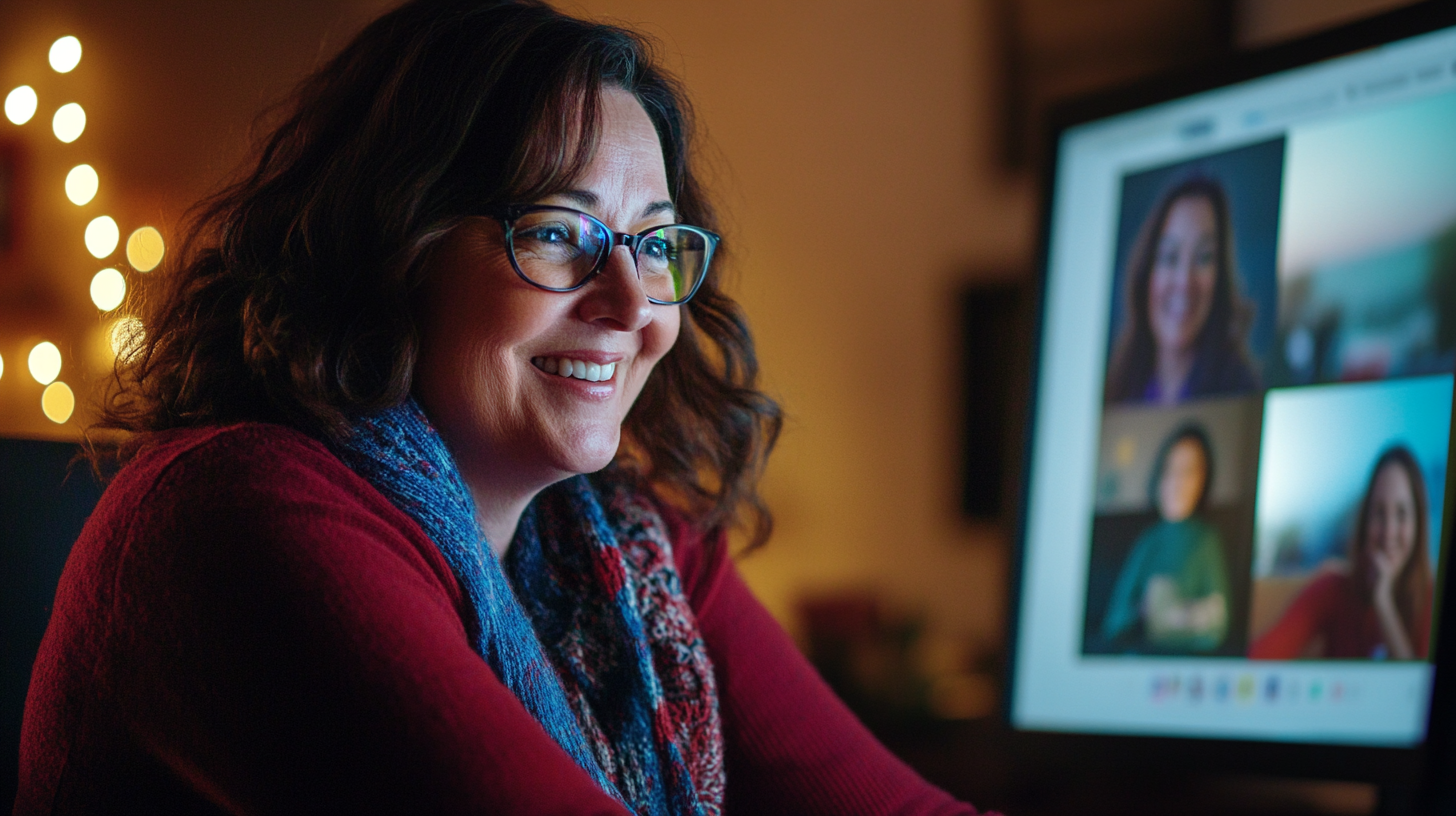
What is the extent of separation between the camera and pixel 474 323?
94 cm

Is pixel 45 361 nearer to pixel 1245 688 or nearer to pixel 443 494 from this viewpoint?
pixel 443 494

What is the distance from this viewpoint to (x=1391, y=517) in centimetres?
100

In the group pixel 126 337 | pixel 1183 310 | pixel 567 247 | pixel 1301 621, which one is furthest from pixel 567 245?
pixel 1301 621

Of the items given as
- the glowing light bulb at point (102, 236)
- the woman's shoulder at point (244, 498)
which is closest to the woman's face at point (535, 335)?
the woman's shoulder at point (244, 498)

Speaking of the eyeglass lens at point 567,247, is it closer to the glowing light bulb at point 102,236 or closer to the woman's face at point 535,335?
the woman's face at point 535,335

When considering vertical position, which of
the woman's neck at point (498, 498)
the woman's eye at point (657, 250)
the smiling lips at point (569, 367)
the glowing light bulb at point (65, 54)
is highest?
the glowing light bulb at point (65, 54)

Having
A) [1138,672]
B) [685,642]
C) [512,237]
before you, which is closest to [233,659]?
[512,237]

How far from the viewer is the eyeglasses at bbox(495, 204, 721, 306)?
0.93 metres

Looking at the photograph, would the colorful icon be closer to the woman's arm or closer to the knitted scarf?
the woman's arm

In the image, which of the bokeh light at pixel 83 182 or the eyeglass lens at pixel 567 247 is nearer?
the eyeglass lens at pixel 567 247

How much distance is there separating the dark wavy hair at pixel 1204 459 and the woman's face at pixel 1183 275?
94mm

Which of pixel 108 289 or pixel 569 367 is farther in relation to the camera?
pixel 108 289

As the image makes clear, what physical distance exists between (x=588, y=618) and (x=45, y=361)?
26.8 inches

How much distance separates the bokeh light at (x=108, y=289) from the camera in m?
1.12
